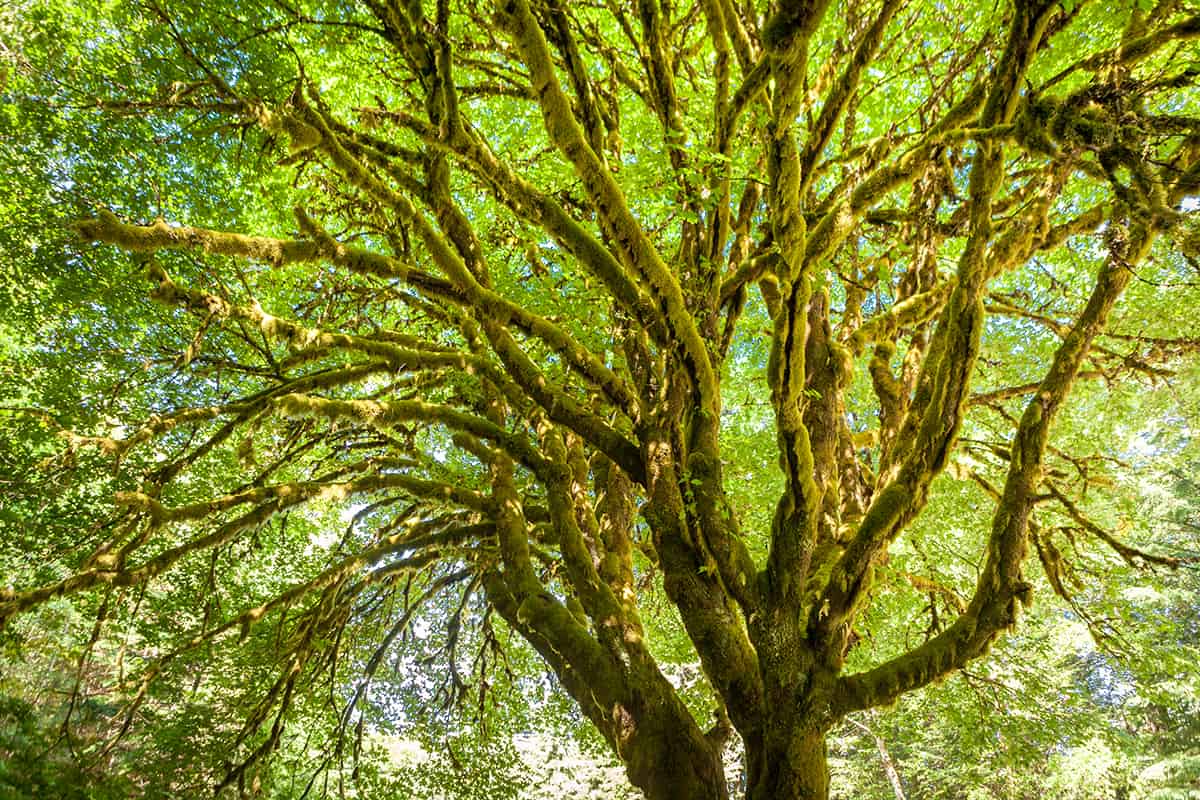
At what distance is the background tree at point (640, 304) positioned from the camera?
300 centimetres

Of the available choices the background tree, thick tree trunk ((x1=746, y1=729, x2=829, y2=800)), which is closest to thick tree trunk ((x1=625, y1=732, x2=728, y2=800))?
the background tree

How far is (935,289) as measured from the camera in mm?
4602

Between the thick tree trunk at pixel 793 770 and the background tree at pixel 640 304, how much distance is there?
2cm

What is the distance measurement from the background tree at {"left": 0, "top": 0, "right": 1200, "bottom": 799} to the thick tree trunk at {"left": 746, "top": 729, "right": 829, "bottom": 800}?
0.02m

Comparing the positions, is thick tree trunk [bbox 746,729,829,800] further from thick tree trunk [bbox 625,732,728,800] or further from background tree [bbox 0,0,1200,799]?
thick tree trunk [bbox 625,732,728,800]

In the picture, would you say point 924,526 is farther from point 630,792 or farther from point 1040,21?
point 630,792

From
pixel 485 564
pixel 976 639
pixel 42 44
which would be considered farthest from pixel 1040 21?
pixel 42 44

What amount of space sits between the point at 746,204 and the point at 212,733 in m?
9.08

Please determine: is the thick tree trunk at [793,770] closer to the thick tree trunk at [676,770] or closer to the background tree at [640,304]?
the background tree at [640,304]

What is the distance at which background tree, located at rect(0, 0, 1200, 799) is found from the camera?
118 inches

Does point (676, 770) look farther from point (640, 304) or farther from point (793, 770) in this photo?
point (640, 304)

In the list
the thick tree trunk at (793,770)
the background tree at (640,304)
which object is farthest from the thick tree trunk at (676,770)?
the thick tree trunk at (793,770)

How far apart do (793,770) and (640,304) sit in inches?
108

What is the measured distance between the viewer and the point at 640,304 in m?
3.58
